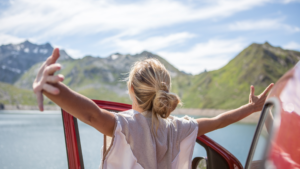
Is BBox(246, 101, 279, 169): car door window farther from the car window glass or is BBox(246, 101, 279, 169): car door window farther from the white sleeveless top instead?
the car window glass

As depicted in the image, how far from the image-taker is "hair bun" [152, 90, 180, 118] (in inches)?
62.0

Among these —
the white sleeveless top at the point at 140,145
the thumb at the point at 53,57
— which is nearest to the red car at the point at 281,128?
the white sleeveless top at the point at 140,145

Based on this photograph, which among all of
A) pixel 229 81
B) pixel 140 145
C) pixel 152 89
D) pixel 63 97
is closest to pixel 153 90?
pixel 152 89

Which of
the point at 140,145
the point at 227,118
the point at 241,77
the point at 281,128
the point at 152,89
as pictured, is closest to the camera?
the point at 281,128

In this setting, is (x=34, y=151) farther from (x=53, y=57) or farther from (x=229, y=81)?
(x=229, y=81)

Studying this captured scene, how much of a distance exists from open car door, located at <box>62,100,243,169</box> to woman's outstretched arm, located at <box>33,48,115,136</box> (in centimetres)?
36

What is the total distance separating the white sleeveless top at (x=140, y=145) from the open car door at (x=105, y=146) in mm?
203

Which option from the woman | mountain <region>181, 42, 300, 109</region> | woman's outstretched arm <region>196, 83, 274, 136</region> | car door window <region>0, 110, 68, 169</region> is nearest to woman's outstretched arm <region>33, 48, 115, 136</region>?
the woman

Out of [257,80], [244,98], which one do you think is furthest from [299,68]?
[257,80]

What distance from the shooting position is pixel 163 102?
1.58 meters

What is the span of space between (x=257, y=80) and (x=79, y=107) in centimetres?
14119

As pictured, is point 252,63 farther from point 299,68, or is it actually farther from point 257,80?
point 299,68

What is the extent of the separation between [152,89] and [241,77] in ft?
467

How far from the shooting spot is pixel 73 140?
202 cm
